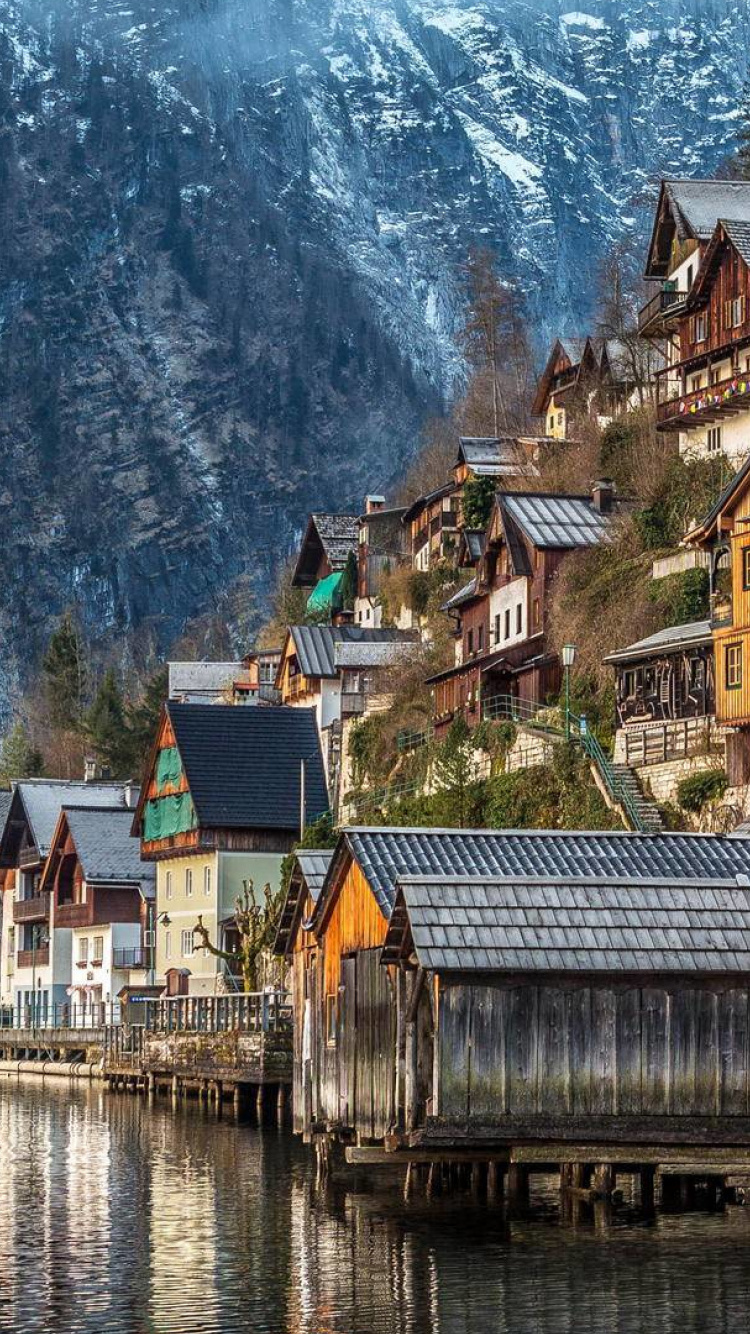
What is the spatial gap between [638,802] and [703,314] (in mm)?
29296

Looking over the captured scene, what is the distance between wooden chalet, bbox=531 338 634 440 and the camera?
103188 millimetres

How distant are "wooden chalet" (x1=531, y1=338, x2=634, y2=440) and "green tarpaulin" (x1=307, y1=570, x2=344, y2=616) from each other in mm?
15010

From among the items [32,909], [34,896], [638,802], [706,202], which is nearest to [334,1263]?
[638,802]

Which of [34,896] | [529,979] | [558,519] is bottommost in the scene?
[529,979]

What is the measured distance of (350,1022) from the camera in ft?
140

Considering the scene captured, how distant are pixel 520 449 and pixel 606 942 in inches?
2766

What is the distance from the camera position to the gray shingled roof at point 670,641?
66188 mm

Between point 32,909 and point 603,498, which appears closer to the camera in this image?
point 603,498

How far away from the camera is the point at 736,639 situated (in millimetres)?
62406

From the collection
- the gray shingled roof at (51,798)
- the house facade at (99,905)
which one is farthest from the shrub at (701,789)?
the gray shingled roof at (51,798)

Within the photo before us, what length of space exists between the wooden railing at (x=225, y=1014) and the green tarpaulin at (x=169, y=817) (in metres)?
13.8

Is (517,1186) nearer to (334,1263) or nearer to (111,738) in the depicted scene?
(334,1263)

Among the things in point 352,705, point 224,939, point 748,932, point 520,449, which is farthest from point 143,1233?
point 520,449

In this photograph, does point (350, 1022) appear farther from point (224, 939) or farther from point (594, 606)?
point (224, 939)
